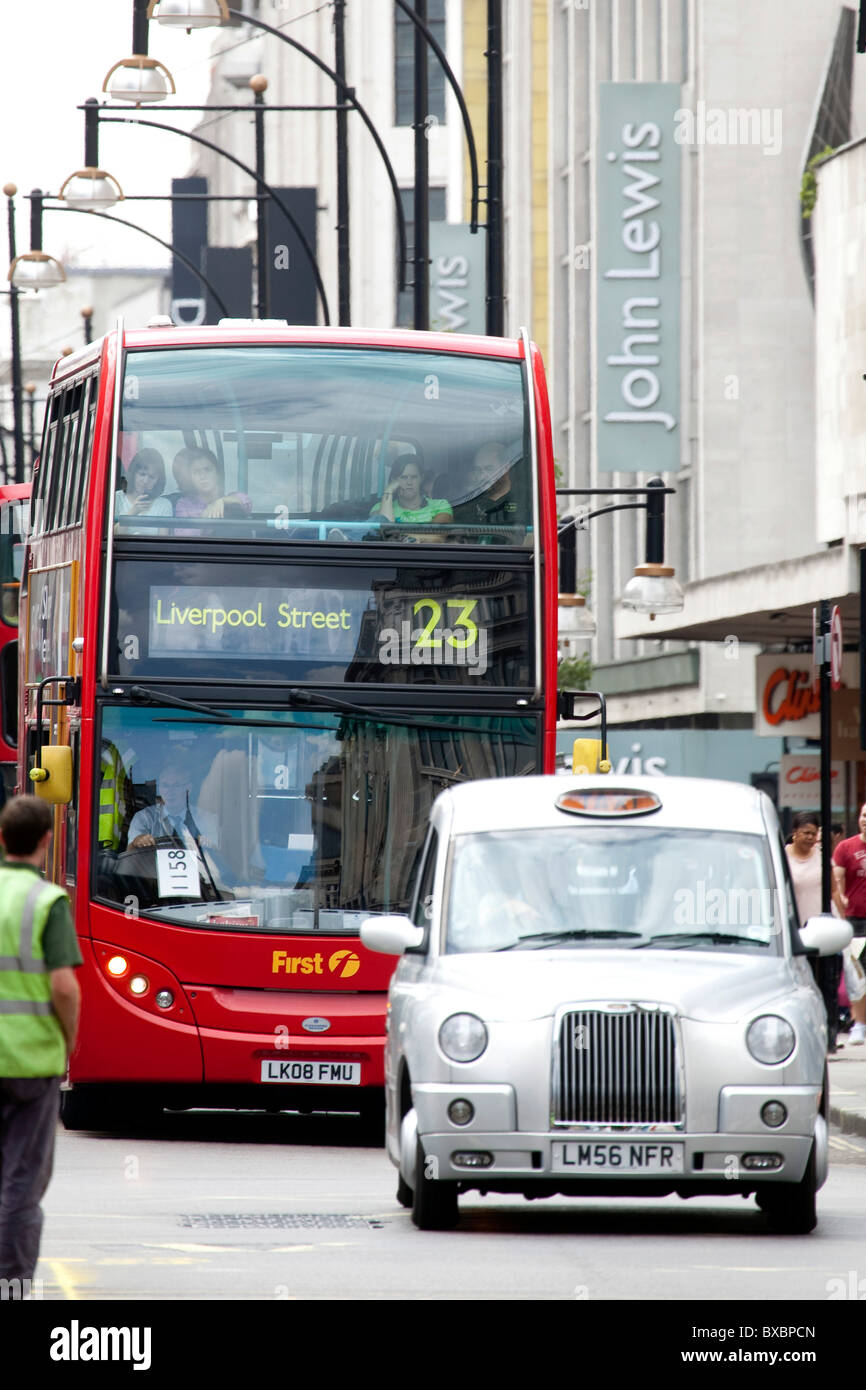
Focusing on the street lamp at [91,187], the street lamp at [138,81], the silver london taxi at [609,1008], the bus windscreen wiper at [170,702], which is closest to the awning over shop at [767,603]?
the street lamp at [138,81]

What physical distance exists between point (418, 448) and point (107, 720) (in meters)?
2.27

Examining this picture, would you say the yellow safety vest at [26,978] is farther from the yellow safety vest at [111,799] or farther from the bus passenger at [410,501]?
the bus passenger at [410,501]

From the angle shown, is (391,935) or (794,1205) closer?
(794,1205)

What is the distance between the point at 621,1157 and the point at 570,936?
41.5 inches

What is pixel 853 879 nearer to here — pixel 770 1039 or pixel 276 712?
pixel 276 712

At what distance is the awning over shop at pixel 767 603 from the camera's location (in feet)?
93.4

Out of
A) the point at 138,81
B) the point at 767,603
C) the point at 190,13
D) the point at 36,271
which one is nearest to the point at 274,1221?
the point at 190,13

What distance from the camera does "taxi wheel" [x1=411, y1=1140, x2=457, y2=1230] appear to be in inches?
448

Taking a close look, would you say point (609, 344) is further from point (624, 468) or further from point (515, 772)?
point (515, 772)

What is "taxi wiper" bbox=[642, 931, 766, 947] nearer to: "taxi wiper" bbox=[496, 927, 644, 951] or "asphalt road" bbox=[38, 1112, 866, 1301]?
"taxi wiper" bbox=[496, 927, 644, 951]

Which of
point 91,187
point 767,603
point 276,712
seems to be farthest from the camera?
point 767,603

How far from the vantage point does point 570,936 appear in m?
11.8

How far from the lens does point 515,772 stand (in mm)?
16422

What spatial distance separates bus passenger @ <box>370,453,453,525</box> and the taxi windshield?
14.5ft
